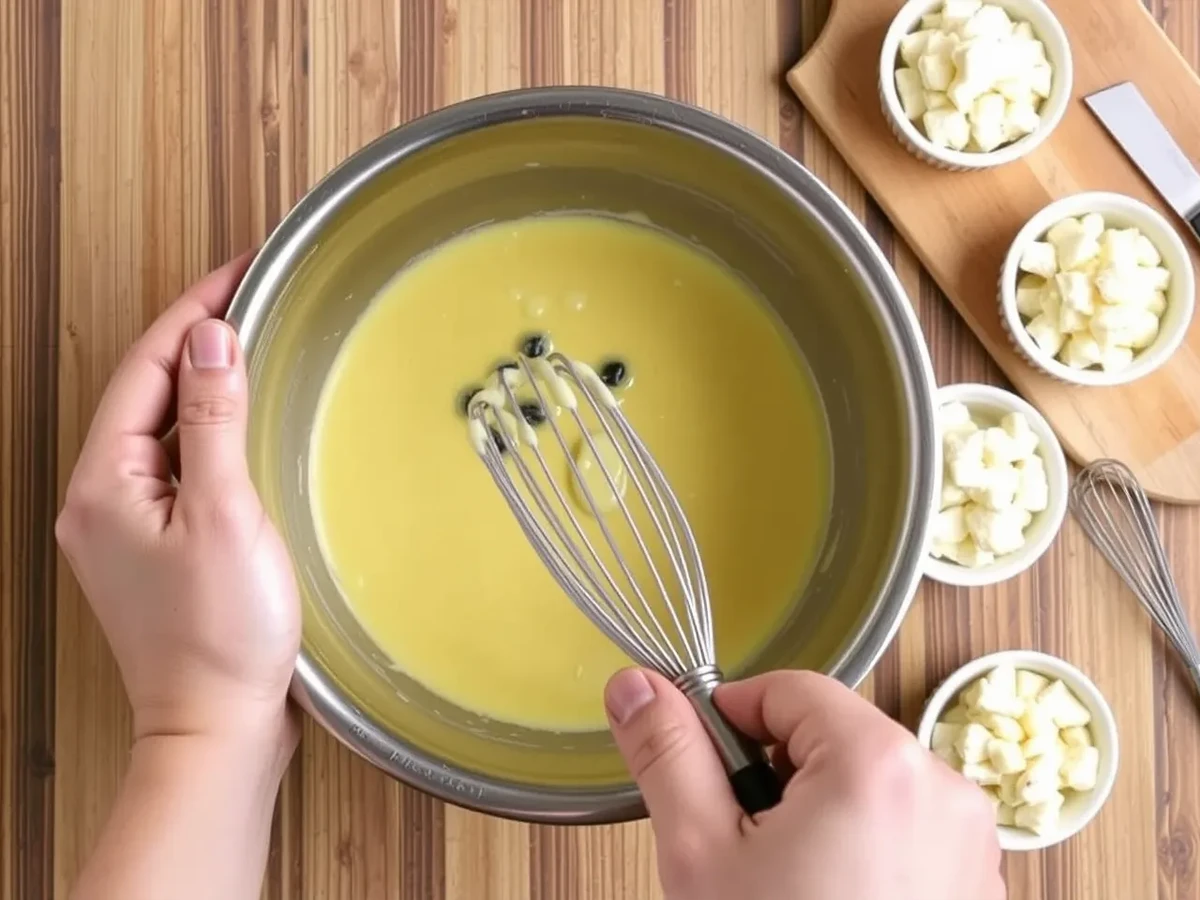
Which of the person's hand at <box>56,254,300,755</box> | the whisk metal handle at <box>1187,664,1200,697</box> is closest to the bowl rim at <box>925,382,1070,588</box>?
the whisk metal handle at <box>1187,664,1200,697</box>

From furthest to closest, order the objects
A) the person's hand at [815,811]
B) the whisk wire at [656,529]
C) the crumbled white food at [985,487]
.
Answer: the crumbled white food at [985,487] < the whisk wire at [656,529] < the person's hand at [815,811]

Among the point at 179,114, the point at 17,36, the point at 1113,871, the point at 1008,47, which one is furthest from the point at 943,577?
the point at 17,36

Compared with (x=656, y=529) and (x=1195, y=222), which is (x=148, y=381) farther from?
(x=1195, y=222)

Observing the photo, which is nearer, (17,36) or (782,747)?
(782,747)

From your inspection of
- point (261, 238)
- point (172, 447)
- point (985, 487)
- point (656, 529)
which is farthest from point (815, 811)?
point (261, 238)

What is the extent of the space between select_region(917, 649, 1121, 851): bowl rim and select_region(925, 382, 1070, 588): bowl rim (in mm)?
61

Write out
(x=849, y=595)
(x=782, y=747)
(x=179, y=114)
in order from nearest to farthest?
1. (x=782, y=747)
2. (x=849, y=595)
3. (x=179, y=114)

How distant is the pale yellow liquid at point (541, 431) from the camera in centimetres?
88

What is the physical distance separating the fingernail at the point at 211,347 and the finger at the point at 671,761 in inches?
12.3

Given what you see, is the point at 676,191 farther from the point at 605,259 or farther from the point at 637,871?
the point at 637,871

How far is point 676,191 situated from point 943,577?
0.35 meters

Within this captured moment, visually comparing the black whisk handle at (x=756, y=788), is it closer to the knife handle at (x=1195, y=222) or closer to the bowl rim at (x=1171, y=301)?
the bowl rim at (x=1171, y=301)

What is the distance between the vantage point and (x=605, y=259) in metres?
0.91

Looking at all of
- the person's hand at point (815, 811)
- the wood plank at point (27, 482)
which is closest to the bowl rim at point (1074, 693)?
the person's hand at point (815, 811)
